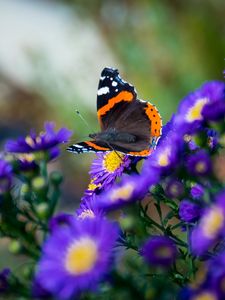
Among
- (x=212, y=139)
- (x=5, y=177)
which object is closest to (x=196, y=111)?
(x=212, y=139)

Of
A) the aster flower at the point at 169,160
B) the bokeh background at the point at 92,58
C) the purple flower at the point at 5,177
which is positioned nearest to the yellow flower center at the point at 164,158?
the aster flower at the point at 169,160

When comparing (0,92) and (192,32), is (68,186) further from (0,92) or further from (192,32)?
(0,92)

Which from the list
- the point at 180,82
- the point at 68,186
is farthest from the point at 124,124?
the point at 68,186

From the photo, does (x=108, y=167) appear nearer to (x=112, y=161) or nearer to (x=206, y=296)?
(x=112, y=161)

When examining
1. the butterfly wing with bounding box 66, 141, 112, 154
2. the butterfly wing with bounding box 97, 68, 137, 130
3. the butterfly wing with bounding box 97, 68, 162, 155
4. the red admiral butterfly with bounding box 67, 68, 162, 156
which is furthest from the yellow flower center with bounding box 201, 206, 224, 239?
the butterfly wing with bounding box 97, 68, 137, 130

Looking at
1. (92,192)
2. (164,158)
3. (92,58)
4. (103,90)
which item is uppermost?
(92,58)

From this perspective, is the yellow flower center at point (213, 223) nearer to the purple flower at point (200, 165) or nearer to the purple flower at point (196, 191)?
the purple flower at point (200, 165)

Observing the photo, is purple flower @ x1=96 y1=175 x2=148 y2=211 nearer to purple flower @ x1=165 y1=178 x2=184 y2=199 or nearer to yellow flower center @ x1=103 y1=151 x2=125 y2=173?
purple flower @ x1=165 y1=178 x2=184 y2=199
